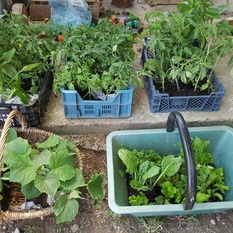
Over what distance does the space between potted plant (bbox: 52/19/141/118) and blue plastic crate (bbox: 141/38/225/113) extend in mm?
154

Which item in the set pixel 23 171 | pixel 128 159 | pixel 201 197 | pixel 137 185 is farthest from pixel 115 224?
pixel 23 171

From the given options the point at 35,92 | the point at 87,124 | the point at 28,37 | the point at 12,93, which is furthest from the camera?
the point at 87,124

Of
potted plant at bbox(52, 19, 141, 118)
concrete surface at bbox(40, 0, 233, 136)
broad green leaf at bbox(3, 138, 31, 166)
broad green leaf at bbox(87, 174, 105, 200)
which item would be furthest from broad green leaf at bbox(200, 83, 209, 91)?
broad green leaf at bbox(3, 138, 31, 166)

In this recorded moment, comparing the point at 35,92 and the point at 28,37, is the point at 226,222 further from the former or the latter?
the point at 28,37

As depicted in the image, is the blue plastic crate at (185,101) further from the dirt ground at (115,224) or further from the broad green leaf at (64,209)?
the broad green leaf at (64,209)

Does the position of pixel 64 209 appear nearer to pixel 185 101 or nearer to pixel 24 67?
pixel 24 67

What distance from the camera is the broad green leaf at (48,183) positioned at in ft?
3.82

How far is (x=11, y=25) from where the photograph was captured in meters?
1.52

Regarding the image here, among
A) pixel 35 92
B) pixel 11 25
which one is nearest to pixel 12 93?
pixel 35 92

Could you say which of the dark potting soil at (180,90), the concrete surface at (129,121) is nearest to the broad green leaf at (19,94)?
the concrete surface at (129,121)

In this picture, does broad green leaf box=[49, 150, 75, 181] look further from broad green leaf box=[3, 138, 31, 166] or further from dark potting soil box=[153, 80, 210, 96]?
dark potting soil box=[153, 80, 210, 96]

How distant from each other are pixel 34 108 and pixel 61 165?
41 centimetres

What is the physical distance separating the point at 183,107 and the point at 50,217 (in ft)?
3.08

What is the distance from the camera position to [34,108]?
1490mm
